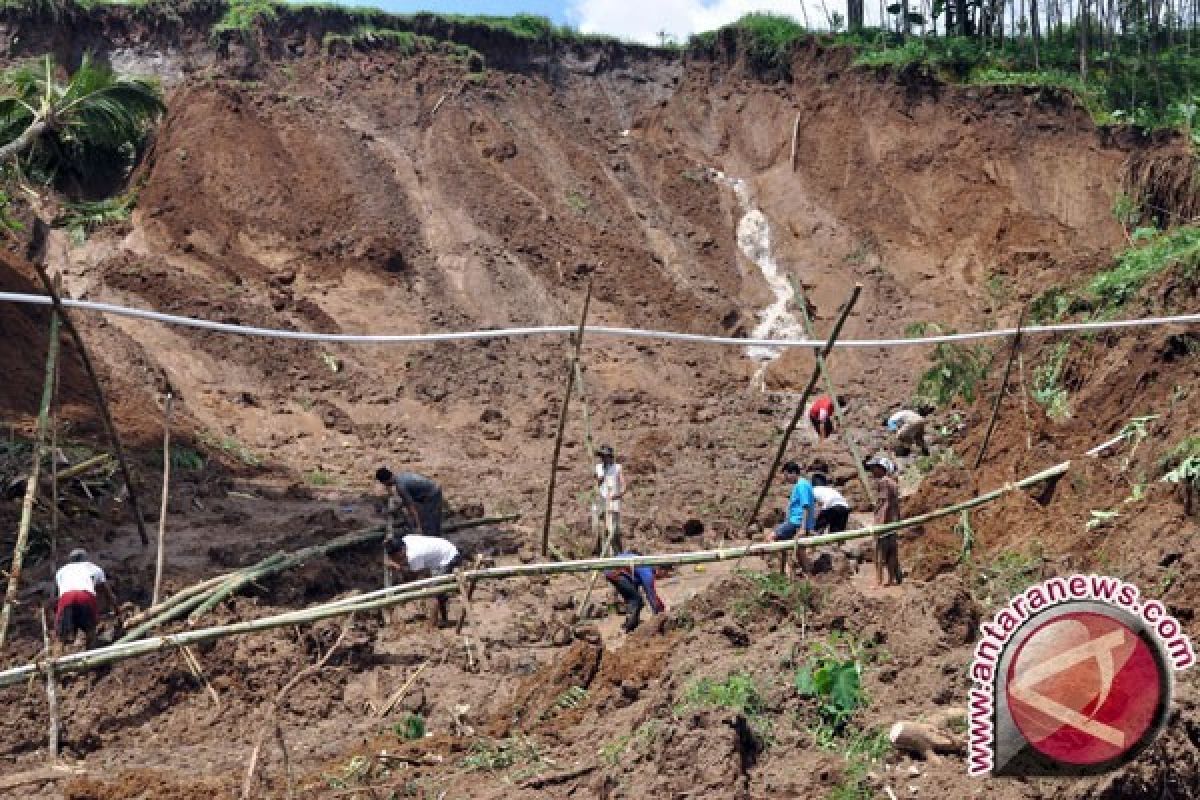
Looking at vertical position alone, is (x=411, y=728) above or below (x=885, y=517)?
below

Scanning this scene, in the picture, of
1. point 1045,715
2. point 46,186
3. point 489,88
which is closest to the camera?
point 1045,715

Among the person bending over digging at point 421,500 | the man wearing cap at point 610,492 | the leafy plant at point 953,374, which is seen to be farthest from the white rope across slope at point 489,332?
the leafy plant at point 953,374

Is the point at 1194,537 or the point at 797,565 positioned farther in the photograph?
the point at 797,565

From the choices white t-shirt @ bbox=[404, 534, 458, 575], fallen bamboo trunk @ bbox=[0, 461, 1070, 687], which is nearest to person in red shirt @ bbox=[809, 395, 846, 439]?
white t-shirt @ bbox=[404, 534, 458, 575]

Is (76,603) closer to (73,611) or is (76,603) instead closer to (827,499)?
(73,611)

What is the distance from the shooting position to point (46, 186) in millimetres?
22047

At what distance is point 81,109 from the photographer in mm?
19594

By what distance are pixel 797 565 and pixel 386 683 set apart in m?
3.42

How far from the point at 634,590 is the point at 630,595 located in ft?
0.15

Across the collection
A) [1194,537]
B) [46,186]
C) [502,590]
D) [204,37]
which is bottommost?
[502,590]

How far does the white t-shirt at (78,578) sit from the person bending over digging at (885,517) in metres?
5.59

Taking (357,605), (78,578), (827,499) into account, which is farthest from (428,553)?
(827,499)

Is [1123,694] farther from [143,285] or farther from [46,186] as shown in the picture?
[46,186]

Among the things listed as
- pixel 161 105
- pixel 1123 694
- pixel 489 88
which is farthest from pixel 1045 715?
pixel 489 88
